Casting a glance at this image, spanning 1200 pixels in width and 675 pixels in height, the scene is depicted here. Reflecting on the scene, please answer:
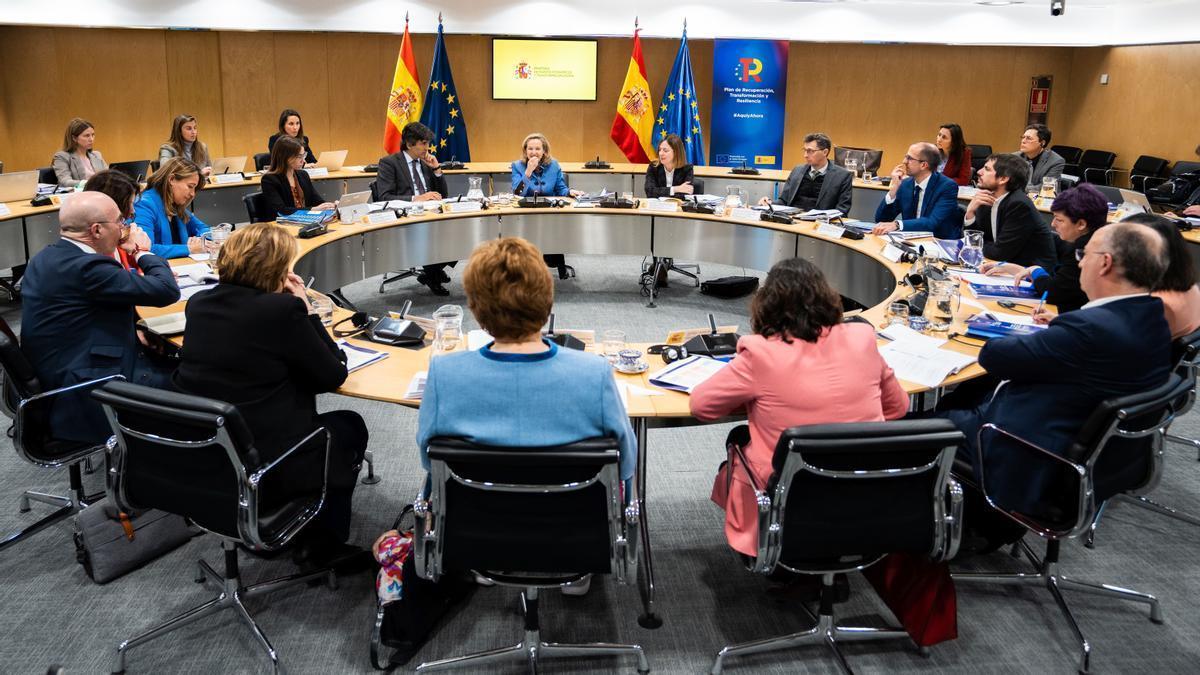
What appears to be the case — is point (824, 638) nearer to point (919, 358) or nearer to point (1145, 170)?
point (919, 358)

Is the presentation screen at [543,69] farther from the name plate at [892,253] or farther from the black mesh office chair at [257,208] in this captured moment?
the name plate at [892,253]

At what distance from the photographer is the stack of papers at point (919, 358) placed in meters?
3.01

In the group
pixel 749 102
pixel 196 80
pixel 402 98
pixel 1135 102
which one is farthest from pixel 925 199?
pixel 196 80

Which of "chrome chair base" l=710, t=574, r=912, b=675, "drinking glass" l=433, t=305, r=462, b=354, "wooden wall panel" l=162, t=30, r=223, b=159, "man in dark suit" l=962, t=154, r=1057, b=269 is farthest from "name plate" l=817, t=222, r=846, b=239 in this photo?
"wooden wall panel" l=162, t=30, r=223, b=159

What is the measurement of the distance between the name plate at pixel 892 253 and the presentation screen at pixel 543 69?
6.32 m

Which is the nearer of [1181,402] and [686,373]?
[686,373]

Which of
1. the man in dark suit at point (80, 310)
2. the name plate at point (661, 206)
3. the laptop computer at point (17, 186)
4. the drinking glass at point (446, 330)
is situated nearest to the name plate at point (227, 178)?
the laptop computer at point (17, 186)

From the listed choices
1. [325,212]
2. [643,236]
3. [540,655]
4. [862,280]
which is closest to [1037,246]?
[862,280]

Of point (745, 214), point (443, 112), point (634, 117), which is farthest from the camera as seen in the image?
point (634, 117)

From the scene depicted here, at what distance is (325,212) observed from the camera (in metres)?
5.77

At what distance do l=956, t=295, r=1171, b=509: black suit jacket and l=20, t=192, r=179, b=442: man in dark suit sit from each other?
2815mm

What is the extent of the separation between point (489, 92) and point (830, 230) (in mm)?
6188

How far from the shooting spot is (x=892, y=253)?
5016mm

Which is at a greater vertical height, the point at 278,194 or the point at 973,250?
the point at 278,194
